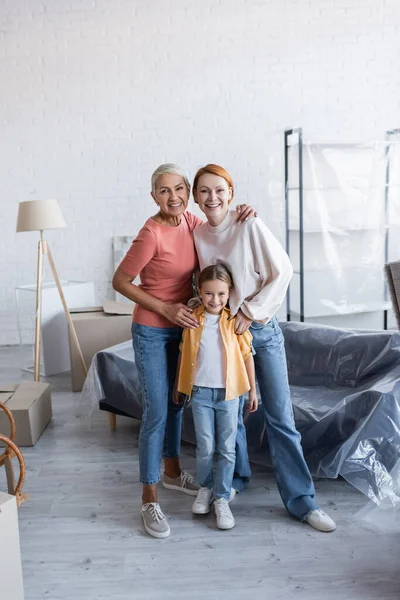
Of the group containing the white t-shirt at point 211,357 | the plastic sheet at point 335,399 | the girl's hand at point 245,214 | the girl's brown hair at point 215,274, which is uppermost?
the girl's hand at point 245,214

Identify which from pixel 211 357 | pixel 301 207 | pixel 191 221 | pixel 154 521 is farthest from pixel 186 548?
pixel 301 207

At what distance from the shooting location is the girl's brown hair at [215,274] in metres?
2.14

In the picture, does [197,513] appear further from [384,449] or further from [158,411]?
[384,449]

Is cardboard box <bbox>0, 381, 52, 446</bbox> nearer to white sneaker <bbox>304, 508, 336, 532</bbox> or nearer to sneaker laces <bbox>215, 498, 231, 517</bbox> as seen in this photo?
sneaker laces <bbox>215, 498, 231, 517</bbox>

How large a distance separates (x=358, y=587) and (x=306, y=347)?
1.41m

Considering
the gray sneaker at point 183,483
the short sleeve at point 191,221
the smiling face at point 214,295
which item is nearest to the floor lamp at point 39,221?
the gray sneaker at point 183,483

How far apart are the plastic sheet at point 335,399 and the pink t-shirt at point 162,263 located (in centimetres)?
75

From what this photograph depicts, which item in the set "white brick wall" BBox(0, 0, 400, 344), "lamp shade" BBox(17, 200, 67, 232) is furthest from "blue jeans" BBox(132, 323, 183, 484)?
"white brick wall" BBox(0, 0, 400, 344)

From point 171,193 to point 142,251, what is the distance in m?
0.22

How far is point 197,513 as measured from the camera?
239 cm

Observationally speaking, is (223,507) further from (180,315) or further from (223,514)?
(180,315)

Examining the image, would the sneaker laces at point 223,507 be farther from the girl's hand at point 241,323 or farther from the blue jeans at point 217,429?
the girl's hand at point 241,323

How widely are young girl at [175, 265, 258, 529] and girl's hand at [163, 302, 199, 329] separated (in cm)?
4

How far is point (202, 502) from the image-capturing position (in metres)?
2.40
